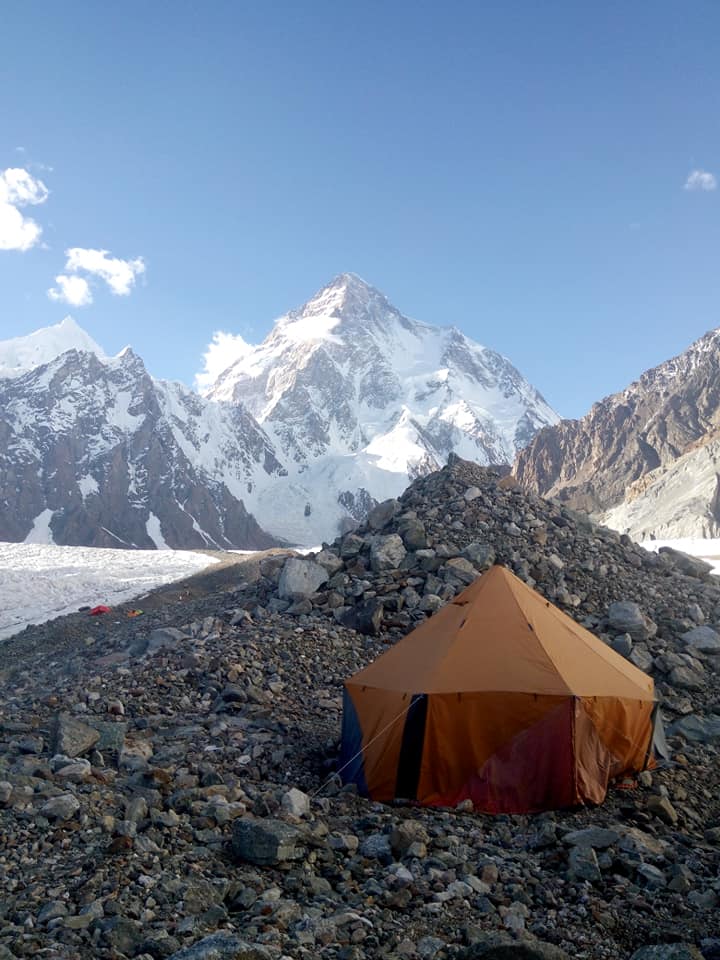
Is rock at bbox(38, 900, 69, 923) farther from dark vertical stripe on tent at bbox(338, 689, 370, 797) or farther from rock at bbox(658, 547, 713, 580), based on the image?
rock at bbox(658, 547, 713, 580)

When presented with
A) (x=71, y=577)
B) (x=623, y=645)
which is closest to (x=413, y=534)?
(x=623, y=645)

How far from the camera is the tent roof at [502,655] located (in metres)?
8.02

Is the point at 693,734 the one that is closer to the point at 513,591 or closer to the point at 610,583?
the point at 513,591

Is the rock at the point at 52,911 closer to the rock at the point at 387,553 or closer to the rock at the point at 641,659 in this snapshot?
the rock at the point at 641,659

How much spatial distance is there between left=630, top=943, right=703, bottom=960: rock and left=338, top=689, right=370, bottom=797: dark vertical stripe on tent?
3822 mm

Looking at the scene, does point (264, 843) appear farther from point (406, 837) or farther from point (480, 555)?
point (480, 555)

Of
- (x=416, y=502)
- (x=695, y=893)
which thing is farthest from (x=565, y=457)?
(x=695, y=893)

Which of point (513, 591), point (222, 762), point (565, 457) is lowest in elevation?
point (222, 762)

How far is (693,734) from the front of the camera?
9508 mm

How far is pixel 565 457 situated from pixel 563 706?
516 ft

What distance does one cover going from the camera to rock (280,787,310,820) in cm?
657

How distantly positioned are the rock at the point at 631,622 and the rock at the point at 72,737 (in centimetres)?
896

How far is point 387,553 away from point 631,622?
15.6 feet

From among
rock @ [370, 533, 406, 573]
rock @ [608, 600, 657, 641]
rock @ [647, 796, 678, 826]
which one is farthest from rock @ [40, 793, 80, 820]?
rock @ [608, 600, 657, 641]
